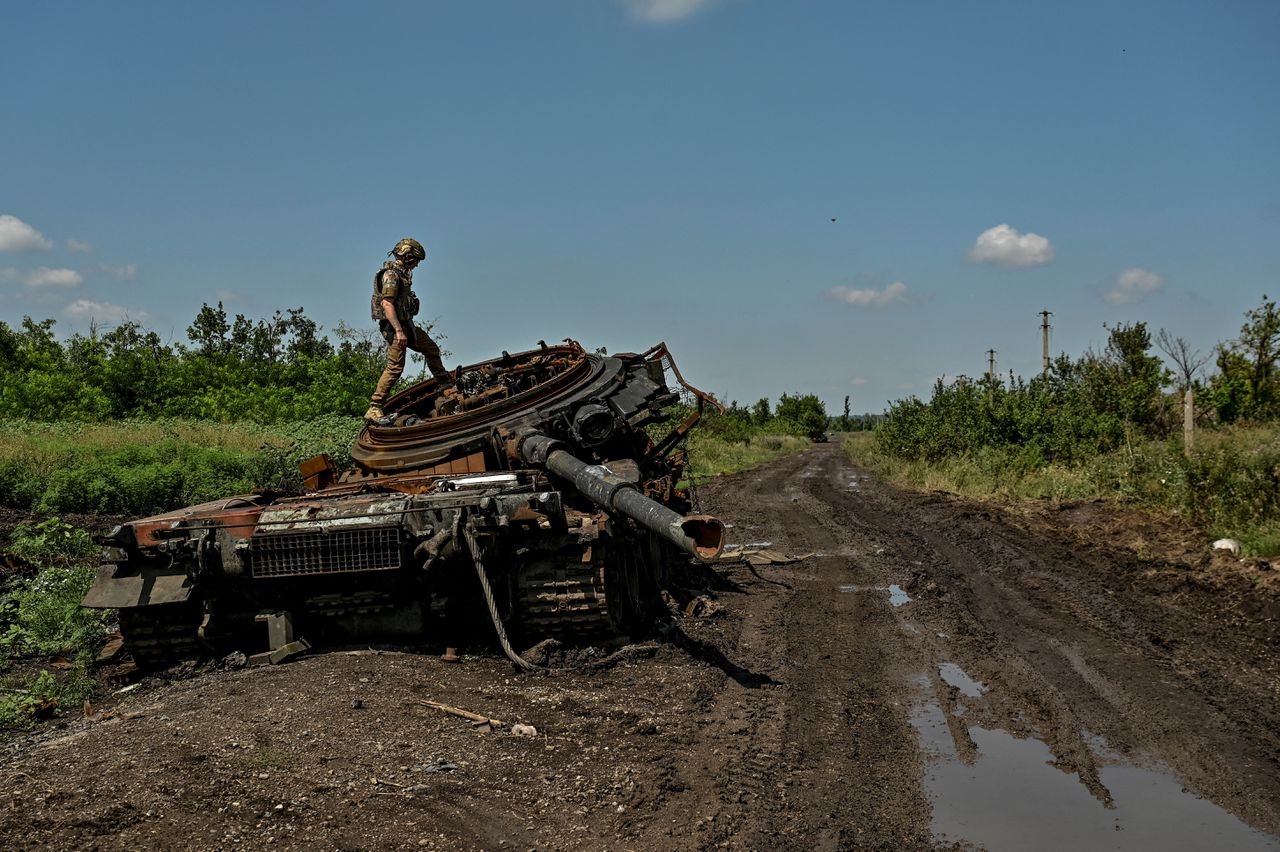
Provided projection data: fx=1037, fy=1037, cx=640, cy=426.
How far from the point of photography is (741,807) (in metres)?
4.49

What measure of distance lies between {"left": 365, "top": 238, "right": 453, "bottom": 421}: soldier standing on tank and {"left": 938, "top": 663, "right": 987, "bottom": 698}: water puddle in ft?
15.8

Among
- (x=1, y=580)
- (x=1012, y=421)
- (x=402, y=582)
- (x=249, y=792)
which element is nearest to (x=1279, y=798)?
(x=249, y=792)

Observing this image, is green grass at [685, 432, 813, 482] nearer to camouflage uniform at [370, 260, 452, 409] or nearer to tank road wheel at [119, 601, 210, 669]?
camouflage uniform at [370, 260, 452, 409]

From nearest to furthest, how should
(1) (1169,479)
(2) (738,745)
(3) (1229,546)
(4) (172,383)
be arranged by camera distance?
(2) (738,745)
(3) (1229,546)
(1) (1169,479)
(4) (172,383)

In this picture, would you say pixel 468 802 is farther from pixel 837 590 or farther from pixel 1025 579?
pixel 1025 579

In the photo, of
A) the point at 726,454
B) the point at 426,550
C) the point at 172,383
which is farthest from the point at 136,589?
the point at 726,454

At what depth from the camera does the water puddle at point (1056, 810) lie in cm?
423

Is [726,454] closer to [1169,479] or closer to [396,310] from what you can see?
[1169,479]

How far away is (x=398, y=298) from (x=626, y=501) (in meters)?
3.63

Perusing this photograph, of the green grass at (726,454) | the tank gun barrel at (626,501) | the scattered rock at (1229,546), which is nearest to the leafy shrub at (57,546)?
the tank gun barrel at (626,501)

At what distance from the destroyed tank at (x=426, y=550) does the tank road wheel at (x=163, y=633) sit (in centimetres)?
1

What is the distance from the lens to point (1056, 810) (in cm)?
457

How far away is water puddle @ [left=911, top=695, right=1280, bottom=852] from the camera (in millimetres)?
4227

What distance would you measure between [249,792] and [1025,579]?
8249 millimetres
